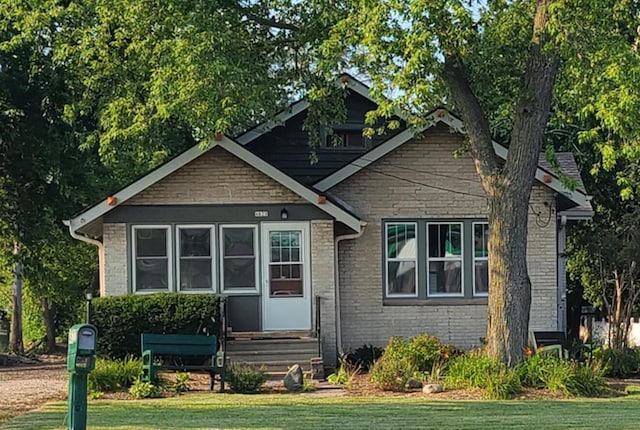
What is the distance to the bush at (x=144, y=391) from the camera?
42.7ft

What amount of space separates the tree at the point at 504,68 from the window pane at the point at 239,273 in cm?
512

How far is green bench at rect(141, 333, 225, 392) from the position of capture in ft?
44.6

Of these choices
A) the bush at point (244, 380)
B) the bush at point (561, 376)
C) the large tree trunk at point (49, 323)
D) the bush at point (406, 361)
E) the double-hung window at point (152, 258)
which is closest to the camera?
the bush at point (561, 376)

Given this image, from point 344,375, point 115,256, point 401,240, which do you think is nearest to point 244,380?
point 344,375

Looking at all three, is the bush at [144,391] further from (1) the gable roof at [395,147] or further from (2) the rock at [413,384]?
(1) the gable roof at [395,147]

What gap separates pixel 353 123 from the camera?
2042cm

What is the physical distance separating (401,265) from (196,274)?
4.73 m

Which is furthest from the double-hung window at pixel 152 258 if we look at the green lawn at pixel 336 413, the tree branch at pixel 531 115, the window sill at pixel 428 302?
the tree branch at pixel 531 115

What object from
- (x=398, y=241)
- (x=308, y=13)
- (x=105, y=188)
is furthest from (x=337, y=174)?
(x=105, y=188)

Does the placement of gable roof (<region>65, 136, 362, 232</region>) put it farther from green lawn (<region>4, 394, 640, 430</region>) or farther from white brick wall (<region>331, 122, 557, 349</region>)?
green lawn (<region>4, 394, 640, 430</region>)

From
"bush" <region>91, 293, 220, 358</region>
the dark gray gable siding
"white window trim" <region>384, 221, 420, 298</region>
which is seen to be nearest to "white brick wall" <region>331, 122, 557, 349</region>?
"white window trim" <region>384, 221, 420, 298</region>

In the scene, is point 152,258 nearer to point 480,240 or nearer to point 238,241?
point 238,241

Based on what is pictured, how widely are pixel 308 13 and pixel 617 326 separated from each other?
40.7 ft

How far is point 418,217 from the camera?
18.5 m
